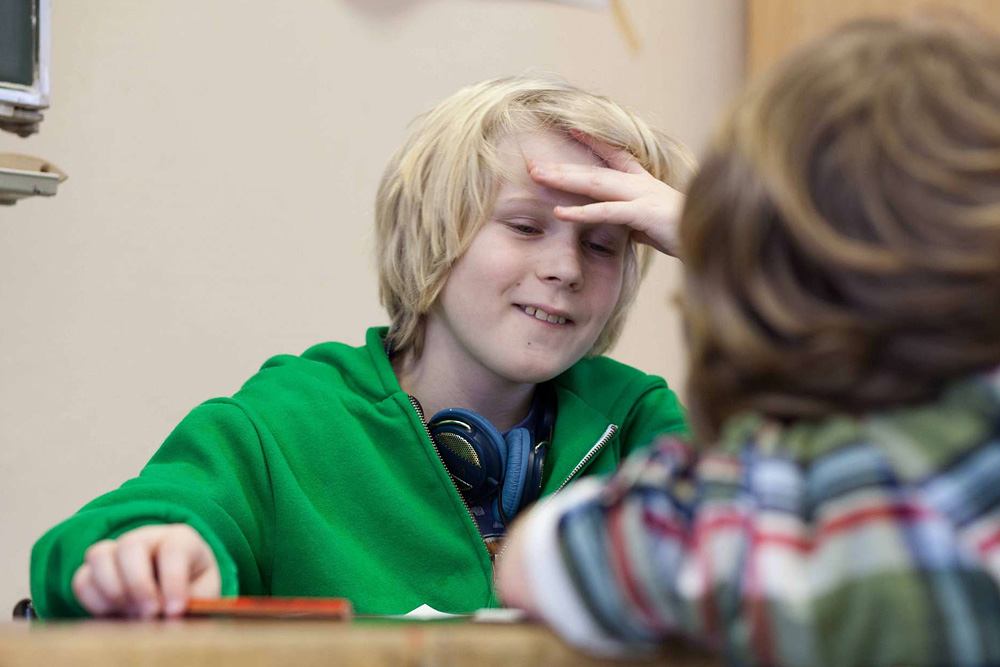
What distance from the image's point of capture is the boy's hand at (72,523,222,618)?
0.70 m

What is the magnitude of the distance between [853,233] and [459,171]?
30.0 inches

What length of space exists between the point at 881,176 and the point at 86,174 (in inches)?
52.0

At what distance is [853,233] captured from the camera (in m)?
0.51

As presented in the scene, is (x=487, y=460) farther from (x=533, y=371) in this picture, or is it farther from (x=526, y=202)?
(x=526, y=202)

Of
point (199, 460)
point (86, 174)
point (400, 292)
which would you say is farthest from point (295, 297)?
point (199, 460)

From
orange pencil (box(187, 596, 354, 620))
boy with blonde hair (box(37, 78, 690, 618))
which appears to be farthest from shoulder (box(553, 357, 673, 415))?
orange pencil (box(187, 596, 354, 620))

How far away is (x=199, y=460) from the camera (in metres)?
1.05

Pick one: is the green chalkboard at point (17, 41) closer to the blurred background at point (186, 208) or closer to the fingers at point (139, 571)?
the blurred background at point (186, 208)

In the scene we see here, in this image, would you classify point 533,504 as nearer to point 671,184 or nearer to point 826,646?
point 671,184

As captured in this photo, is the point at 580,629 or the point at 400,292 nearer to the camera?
the point at 580,629

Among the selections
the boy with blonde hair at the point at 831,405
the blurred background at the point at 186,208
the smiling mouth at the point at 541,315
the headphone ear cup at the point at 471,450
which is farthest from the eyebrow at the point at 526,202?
the boy with blonde hair at the point at 831,405

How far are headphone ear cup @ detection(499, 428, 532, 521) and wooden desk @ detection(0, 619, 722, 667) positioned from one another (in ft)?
2.17

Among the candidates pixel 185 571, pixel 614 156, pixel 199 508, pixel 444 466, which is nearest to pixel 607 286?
pixel 614 156

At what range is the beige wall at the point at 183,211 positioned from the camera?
1542 millimetres
